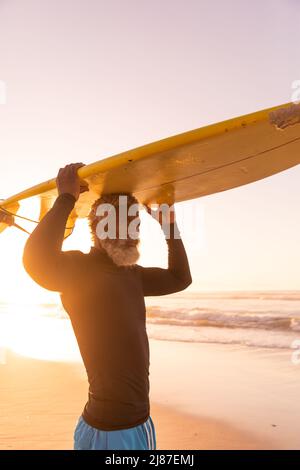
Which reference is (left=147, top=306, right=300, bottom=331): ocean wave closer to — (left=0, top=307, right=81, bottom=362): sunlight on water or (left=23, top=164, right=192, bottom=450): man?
(left=0, top=307, right=81, bottom=362): sunlight on water

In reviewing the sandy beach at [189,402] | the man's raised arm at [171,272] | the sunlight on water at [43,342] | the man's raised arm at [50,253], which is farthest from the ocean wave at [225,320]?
the man's raised arm at [50,253]

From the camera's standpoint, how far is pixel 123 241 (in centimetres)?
195

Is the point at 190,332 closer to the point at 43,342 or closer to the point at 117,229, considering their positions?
the point at 43,342

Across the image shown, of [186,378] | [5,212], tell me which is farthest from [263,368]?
[5,212]

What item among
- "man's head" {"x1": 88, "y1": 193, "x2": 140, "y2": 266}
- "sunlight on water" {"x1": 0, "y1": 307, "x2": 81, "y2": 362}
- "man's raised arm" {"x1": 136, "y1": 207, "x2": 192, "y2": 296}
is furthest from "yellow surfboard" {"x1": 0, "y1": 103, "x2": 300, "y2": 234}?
"sunlight on water" {"x1": 0, "y1": 307, "x2": 81, "y2": 362}

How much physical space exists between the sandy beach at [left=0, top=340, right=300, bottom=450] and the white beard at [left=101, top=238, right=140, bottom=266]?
3.48 m

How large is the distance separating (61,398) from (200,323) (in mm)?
10802

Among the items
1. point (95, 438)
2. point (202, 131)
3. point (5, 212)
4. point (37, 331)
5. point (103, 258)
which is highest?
point (202, 131)

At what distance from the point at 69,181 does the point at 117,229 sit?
1.05 feet

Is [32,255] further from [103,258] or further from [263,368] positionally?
[263,368]

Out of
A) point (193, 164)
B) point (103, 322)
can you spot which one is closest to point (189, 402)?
point (193, 164)

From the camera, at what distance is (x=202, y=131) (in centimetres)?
207

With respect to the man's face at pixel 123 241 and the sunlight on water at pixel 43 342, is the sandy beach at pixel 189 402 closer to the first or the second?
the sunlight on water at pixel 43 342

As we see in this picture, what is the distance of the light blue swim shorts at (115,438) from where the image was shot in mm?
1719
